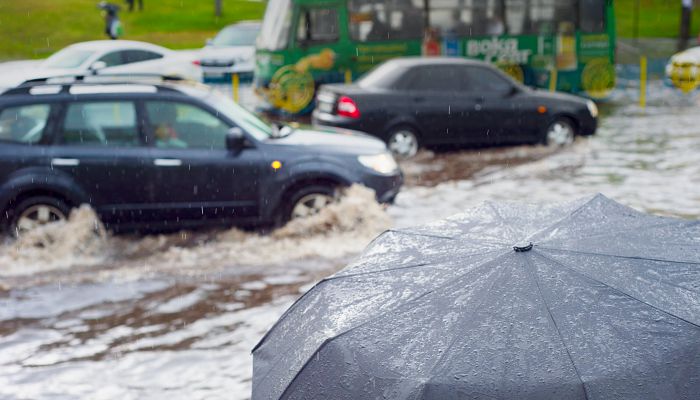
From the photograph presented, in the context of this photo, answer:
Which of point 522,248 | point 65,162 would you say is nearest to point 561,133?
point 65,162

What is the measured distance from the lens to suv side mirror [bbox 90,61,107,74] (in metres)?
17.6

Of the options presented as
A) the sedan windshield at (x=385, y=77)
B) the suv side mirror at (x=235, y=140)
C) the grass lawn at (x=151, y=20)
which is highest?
the grass lawn at (x=151, y=20)

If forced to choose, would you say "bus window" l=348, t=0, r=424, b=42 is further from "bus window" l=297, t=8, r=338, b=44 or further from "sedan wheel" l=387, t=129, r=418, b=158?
"sedan wheel" l=387, t=129, r=418, b=158

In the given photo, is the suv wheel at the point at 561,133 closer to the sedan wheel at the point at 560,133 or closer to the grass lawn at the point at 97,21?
the sedan wheel at the point at 560,133

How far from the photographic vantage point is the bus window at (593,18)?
834 inches

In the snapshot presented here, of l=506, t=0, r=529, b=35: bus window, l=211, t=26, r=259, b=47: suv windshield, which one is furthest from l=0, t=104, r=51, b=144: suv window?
l=211, t=26, r=259, b=47: suv windshield

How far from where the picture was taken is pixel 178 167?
891 cm

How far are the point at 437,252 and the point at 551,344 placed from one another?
0.76m

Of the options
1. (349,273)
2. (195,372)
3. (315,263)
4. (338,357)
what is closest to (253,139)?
A: (315,263)

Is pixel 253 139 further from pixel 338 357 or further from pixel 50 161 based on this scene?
pixel 338 357

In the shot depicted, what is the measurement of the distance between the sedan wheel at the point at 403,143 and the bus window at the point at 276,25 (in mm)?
6020

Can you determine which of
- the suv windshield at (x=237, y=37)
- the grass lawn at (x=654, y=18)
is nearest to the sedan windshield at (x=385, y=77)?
the suv windshield at (x=237, y=37)

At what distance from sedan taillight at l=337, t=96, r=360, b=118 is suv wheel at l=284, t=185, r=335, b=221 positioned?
15.8 feet

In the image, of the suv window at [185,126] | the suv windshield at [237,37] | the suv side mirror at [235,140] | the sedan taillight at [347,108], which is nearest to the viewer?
the suv side mirror at [235,140]
